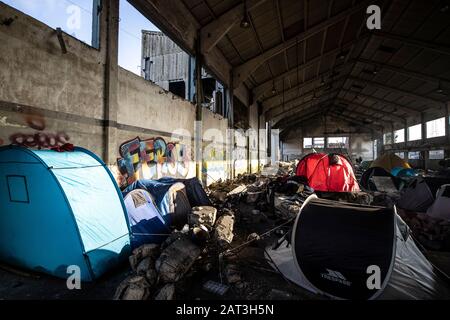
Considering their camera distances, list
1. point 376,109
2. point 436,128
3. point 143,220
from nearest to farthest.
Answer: point 143,220
point 436,128
point 376,109

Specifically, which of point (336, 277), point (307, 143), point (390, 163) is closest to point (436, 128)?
point (390, 163)

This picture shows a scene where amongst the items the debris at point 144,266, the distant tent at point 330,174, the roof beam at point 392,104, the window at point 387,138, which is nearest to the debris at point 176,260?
the debris at point 144,266

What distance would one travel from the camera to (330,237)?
3.08 metres

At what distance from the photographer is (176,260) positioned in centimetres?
336

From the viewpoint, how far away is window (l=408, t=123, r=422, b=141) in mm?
24344

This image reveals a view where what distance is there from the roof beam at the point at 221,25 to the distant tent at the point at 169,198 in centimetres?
601

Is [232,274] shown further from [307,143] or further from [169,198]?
[307,143]

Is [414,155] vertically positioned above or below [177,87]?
below

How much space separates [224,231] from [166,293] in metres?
2.09

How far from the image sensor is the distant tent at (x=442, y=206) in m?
5.26

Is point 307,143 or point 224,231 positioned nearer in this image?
point 224,231

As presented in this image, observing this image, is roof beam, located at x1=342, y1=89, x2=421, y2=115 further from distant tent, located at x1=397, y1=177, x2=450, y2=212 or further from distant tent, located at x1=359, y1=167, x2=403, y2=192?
→ distant tent, located at x1=397, y1=177, x2=450, y2=212

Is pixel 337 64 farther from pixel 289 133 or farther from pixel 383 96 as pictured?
pixel 289 133
